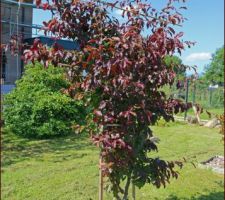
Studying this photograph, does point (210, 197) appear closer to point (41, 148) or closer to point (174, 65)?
point (174, 65)

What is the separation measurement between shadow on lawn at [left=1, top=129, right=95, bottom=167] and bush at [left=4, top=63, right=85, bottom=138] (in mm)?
299

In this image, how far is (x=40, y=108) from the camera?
10055 mm

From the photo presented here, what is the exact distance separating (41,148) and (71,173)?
238cm

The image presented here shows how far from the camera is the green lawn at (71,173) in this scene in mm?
5539

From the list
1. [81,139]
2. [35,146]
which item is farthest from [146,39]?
[81,139]

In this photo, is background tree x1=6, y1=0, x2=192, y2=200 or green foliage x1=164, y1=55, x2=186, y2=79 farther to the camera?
green foliage x1=164, y1=55, x2=186, y2=79

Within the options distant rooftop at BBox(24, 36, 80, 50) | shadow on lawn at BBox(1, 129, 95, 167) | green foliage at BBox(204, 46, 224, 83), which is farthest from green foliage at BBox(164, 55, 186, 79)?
green foliage at BBox(204, 46, 224, 83)

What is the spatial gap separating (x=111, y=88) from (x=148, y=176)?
43.8 inches

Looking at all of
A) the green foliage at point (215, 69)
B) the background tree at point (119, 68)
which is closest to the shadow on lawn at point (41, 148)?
the background tree at point (119, 68)

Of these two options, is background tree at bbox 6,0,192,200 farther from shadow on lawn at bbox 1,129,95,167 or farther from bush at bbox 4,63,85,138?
bush at bbox 4,63,85,138

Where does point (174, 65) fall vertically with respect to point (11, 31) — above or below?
Answer: below

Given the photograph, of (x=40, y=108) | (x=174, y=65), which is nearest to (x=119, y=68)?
(x=174, y=65)

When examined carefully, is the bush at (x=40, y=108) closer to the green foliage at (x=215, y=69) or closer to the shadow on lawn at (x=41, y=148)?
the shadow on lawn at (x=41, y=148)

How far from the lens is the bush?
1002cm
